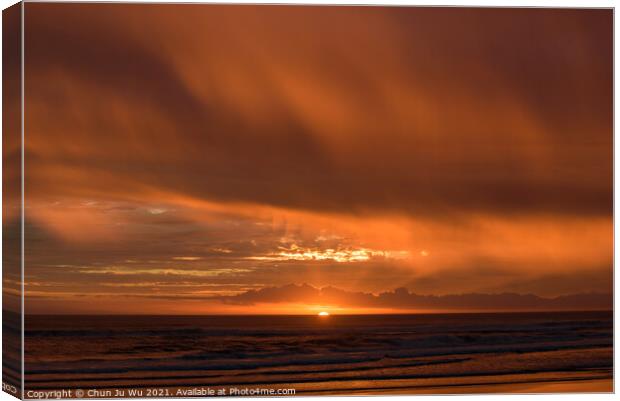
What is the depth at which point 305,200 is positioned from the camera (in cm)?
1234

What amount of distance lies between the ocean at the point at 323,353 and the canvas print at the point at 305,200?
0.07 feet

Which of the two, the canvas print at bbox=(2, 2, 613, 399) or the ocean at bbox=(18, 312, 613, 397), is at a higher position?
the canvas print at bbox=(2, 2, 613, 399)

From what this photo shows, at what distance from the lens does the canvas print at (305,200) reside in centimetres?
1191

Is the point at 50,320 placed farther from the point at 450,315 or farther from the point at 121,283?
the point at 450,315

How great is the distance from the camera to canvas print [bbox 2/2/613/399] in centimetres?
1191

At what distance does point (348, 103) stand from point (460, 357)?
2.68 meters

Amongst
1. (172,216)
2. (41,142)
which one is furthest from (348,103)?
(41,142)

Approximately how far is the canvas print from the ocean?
0.9 inches

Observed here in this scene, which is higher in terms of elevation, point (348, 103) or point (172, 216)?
point (348, 103)

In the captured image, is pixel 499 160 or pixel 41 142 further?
pixel 499 160

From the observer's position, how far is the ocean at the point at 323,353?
39.3 feet

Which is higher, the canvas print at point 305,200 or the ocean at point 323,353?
the canvas print at point 305,200

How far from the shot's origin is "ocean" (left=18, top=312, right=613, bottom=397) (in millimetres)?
11984

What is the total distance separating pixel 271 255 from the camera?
40.3ft
